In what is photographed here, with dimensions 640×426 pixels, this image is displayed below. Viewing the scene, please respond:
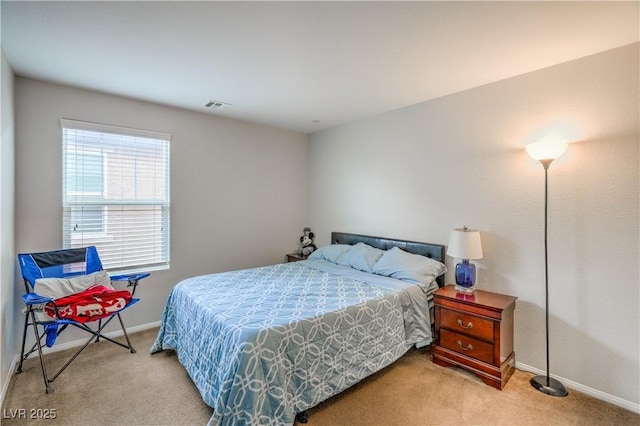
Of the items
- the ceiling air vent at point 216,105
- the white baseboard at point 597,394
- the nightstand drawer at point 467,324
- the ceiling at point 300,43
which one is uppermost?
the ceiling air vent at point 216,105

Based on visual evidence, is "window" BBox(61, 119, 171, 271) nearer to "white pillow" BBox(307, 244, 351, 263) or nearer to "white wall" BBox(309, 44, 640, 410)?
"white pillow" BBox(307, 244, 351, 263)

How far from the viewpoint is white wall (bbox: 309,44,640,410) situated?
2.12m

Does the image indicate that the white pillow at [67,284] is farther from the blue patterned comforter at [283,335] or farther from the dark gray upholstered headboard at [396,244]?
the dark gray upholstered headboard at [396,244]

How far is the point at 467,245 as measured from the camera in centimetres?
260

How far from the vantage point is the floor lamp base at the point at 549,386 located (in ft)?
7.30

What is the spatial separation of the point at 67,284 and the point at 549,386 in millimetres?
4113

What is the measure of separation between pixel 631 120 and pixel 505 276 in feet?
4.80

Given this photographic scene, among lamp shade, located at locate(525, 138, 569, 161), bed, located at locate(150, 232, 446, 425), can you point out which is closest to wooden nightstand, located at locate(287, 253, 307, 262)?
bed, located at locate(150, 232, 446, 425)

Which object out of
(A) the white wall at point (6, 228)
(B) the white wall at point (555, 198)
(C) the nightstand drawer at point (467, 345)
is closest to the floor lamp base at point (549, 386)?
(B) the white wall at point (555, 198)

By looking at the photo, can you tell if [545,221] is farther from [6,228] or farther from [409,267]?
[6,228]

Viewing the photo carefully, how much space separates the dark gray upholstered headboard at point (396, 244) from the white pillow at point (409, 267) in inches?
4.3

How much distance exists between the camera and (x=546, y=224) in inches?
94.4

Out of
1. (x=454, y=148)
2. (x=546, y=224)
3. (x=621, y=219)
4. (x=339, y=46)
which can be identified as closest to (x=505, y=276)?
(x=546, y=224)

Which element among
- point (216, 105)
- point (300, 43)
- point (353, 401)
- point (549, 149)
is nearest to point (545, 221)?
point (549, 149)
